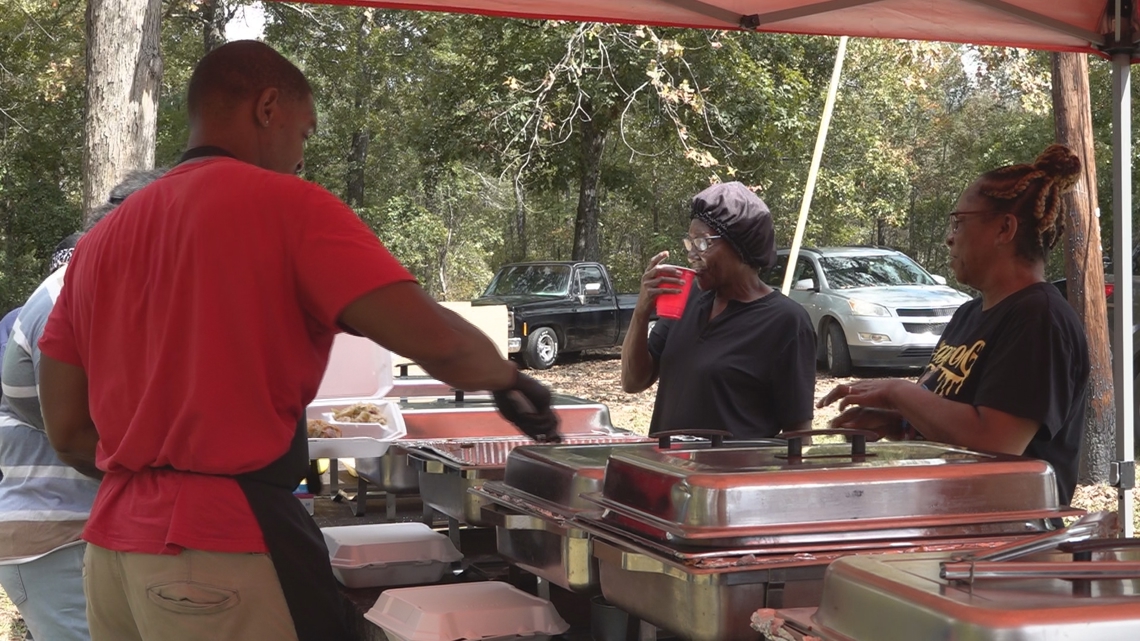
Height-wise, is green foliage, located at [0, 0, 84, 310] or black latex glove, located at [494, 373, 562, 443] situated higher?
green foliage, located at [0, 0, 84, 310]

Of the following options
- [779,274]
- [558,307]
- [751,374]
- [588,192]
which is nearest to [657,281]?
[751,374]

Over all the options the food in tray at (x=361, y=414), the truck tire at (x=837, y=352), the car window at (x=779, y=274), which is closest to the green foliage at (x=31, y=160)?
the car window at (x=779, y=274)

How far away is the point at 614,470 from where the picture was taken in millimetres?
1684

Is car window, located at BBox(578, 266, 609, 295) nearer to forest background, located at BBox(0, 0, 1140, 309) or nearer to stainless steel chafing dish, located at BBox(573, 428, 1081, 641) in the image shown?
forest background, located at BBox(0, 0, 1140, 309)

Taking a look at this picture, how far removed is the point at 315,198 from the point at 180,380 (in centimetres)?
32

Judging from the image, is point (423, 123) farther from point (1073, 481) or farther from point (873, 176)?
point (1073, 481)

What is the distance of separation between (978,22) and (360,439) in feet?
7.60

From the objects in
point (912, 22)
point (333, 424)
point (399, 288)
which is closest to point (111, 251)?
point (399, 288)

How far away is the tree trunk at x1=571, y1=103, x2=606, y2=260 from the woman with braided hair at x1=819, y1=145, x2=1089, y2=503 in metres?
15.5

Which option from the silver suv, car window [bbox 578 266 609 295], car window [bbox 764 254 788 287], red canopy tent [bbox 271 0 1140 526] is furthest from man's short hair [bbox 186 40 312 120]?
car window [bbox 578 266 609 295]

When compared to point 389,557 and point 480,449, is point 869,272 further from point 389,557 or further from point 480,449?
point 389,557

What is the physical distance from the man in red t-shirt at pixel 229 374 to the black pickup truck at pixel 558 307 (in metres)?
12.9

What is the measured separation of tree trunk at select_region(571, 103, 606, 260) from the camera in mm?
18094

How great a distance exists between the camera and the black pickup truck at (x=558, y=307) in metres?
15.2
